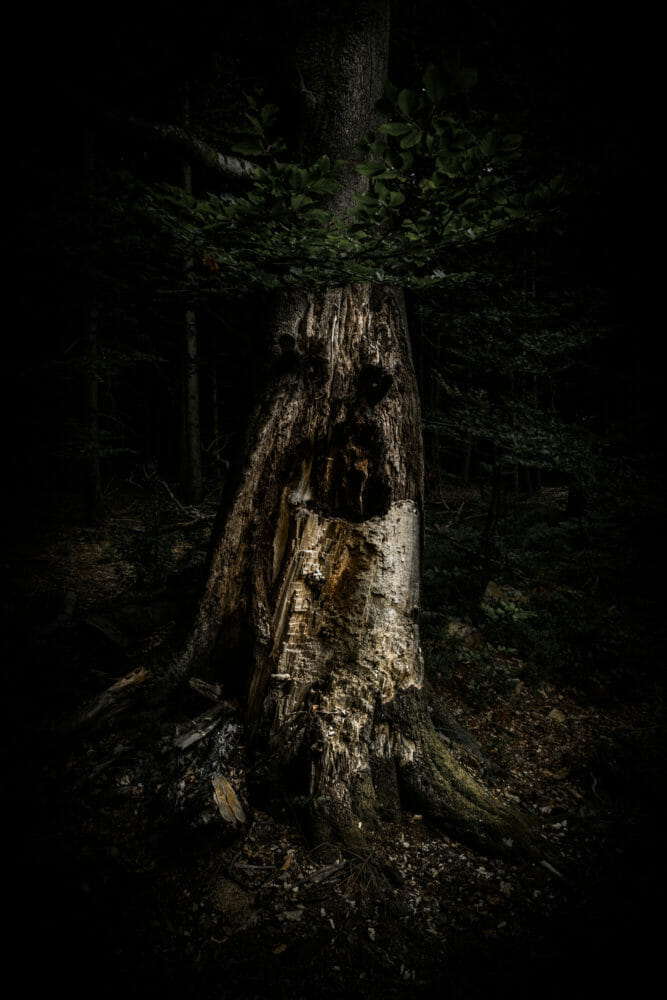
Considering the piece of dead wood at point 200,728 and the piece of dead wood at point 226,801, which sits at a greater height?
the piece of dead wood at point 200,728

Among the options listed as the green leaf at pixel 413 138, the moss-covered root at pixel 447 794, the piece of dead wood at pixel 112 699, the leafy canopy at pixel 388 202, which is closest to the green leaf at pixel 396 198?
the leafy canopy at pixel 388 202

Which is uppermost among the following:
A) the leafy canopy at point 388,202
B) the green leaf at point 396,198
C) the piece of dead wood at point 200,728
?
the leafy canopy at point 388,202

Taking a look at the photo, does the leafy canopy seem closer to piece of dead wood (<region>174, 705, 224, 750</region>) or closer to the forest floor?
piece of dead wood (<region>174, 705, 224, 750</region>)

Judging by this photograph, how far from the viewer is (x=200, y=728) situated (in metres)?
2.73

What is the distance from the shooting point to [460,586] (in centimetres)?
557

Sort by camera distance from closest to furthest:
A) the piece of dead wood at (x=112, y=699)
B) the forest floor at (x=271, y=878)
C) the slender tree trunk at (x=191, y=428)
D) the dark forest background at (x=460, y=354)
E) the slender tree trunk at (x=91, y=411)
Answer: the forest floor at (x=271, y=878) → the dark forest background at (x=460, y=354) → the piece of dead wood at (x=112, y=699) → the slender tree trunk at (x=91, y=411) → the slender tree trunk at (x=191, y=428)

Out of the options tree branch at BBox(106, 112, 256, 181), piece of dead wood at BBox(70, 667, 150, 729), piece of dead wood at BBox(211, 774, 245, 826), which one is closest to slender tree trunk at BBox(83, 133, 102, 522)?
tree branch at BBox(106, 112, 256, 181)

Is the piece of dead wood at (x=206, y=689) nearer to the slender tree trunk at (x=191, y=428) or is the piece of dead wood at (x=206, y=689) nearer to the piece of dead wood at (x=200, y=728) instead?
the piece of dead wood at (x=200, y=728)

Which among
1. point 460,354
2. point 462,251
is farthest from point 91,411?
point 462,251

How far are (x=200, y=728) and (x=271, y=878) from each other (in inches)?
36.9

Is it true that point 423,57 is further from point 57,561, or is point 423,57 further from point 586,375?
point 57,561

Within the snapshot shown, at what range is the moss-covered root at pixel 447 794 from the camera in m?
2.57

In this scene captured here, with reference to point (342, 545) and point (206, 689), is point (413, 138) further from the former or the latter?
point (206, 689)

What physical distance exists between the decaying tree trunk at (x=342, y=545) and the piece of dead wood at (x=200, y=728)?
208mm
